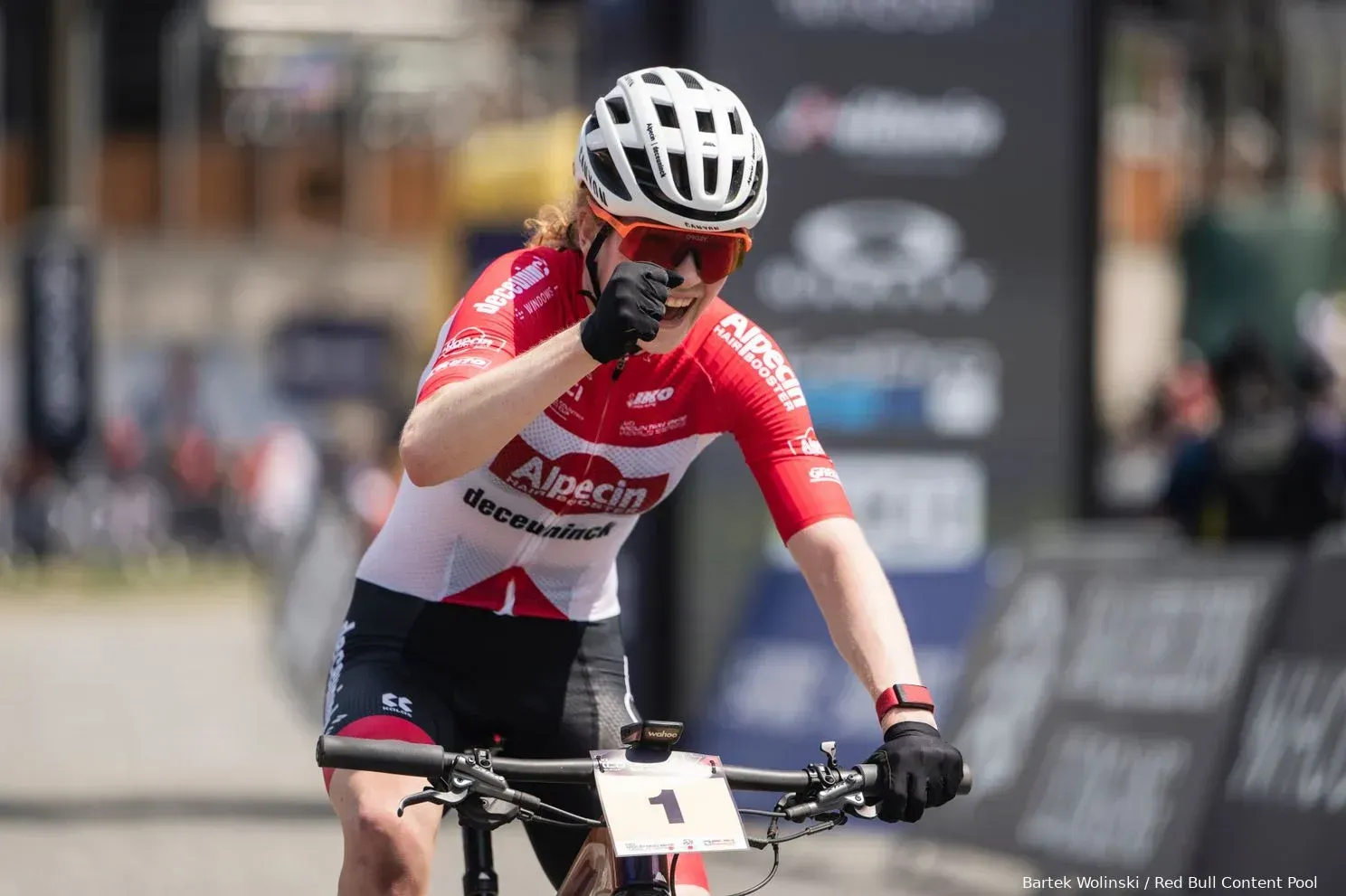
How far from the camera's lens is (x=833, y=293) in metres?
10.0

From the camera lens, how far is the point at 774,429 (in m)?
4.12

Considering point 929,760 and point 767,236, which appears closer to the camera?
point 929,760

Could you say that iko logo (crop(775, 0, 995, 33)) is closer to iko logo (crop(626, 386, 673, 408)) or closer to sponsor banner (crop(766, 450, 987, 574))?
sponsor banner (crop(766, 450, 987, 574))

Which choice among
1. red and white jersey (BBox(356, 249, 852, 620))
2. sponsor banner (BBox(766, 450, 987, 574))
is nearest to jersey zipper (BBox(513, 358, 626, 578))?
red and white jersey (BBox(356, 249, 852, 620))

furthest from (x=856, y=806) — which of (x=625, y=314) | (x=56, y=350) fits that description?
(x=56, y=350)

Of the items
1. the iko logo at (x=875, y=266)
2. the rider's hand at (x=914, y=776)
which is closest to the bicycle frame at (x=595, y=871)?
the rider's hand at (x=914, y=776)

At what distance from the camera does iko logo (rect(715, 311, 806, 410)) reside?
13.7 feet

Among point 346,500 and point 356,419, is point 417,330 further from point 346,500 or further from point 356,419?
point 346,500

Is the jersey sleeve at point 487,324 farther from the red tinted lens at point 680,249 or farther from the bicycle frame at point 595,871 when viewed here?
the bicycle frame at point 595,871

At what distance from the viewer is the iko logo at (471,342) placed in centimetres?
385

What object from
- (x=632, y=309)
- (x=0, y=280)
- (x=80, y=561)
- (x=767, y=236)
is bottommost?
(x=80, y=561)

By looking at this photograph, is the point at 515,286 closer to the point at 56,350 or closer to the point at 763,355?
the point at 763,355

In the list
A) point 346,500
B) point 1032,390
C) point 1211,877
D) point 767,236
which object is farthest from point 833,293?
point 346,500

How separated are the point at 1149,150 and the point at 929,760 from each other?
3515cm
